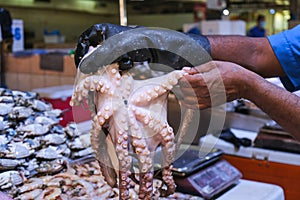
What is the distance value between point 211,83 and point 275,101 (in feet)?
0.60

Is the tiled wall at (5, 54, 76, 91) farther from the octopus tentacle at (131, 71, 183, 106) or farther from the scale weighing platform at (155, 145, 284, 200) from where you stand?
the octopus tentacle at (131, 71, 183, 106)

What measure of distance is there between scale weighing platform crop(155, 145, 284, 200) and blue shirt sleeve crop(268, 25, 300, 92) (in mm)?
430

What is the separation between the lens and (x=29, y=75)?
3.51m

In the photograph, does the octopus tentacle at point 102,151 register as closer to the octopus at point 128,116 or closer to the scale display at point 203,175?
the octopus at point 128,116

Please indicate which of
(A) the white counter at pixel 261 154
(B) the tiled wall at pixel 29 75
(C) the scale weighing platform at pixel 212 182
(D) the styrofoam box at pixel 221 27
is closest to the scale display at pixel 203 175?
(C) the scale weighing platform at pixel 212 182

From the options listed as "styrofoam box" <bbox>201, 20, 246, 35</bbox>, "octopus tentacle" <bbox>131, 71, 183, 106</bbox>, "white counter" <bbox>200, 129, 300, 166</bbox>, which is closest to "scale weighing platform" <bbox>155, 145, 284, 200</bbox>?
"white counter" <bbox>200, 129, 300, 166</bbox>

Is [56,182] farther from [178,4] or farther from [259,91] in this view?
[178,4]

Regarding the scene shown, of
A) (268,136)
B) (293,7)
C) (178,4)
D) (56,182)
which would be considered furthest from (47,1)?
(56,182)

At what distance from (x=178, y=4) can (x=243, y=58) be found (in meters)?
9.40

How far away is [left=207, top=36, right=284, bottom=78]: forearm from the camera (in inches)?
49.0

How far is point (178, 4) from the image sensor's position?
10.4 m

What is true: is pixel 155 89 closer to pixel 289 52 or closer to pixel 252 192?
pixel 289 52

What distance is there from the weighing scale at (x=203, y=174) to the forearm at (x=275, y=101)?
1.40 feet

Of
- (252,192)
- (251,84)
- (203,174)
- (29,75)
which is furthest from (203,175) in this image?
(29,75)
